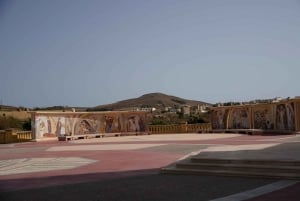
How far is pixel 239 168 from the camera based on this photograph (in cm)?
1277

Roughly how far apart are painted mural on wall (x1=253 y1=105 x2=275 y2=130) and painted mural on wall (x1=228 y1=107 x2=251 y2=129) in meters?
1.00

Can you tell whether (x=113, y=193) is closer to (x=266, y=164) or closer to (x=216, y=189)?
(x=216, y=189)

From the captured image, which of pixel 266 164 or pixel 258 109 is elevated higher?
pixel 258 109

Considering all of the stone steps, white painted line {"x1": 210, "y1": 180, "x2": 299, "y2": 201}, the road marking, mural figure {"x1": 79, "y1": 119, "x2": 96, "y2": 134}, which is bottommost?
white painted line {"x1": 210, "y1": 180, "x2": 299, "y2": 201}

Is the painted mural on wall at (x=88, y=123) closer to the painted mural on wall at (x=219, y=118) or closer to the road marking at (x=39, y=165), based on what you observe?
the painted mural on wall at (x=219, y=118)

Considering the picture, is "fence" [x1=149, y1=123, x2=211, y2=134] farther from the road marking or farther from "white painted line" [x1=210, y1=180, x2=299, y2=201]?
"white painted line" [x1=210, y1=180, x2=299, y2=201]

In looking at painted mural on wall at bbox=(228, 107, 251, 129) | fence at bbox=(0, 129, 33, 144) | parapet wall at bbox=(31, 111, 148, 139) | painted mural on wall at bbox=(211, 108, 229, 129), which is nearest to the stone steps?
painted mural on wall at bbox=(228, 107, 251, 129)

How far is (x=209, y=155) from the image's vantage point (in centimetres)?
1497

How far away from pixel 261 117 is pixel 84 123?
15.4 m

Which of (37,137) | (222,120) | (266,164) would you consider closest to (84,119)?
(37,137)

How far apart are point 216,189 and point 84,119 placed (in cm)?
3003

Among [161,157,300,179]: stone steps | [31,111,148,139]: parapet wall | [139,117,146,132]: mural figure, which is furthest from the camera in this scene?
[139,117,146,132]: mural figure

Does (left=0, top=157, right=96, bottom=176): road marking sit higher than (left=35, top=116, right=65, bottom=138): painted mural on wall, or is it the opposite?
(left=35, top=116, right=65, bottom=138): painted mural on wall

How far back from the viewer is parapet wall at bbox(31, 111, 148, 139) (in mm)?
35491
